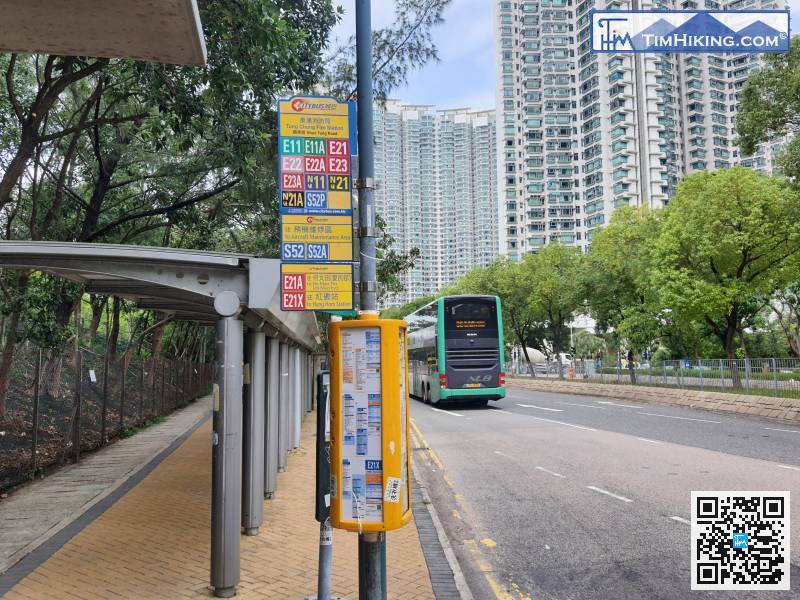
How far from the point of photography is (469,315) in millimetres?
23891

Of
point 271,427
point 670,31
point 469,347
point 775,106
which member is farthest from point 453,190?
point 271,427

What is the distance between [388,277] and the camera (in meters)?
19.4

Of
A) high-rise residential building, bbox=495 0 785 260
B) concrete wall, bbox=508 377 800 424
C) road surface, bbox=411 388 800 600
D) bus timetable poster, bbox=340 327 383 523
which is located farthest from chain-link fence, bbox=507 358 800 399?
high-rise residential building, bbox=495 0 785 260

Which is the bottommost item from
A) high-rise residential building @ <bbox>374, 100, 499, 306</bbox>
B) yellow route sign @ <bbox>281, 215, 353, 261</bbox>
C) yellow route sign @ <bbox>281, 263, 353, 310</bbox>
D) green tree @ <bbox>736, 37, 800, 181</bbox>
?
yellow route sign @ <bbox>281, 263, 353, 310</bbox>

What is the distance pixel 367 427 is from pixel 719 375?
2455 cm

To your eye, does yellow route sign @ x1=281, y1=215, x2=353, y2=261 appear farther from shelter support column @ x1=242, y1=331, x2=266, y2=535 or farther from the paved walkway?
the paved walkway

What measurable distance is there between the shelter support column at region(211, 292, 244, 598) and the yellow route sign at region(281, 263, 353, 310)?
780 mm

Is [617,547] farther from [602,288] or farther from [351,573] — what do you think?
[602,288]

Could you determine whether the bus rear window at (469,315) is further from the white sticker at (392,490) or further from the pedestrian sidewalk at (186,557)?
the white sticker at (392,490)

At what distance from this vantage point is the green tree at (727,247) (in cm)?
2541

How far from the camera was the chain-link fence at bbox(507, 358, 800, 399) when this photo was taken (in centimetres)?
2170

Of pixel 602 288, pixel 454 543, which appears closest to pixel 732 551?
pixel 454 543

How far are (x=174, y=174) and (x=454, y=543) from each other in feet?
39.1

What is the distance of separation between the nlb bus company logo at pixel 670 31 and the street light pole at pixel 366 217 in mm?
5646
